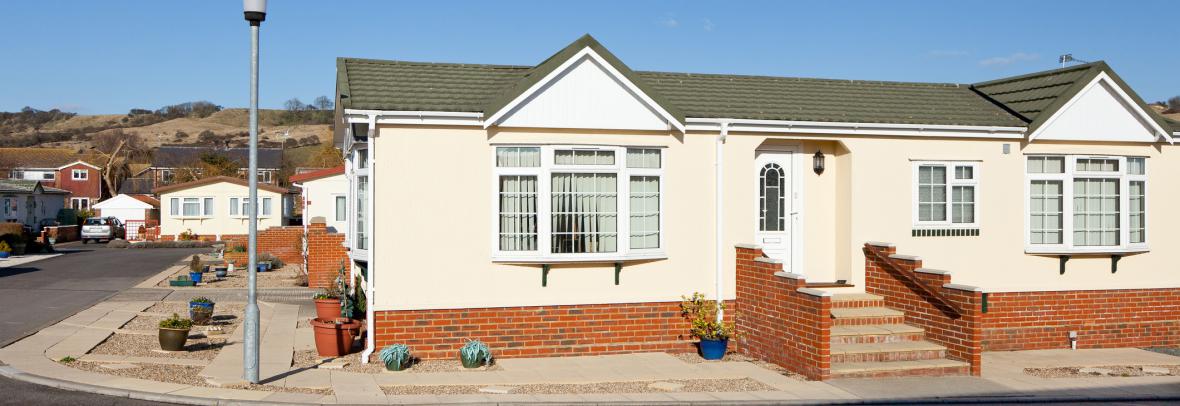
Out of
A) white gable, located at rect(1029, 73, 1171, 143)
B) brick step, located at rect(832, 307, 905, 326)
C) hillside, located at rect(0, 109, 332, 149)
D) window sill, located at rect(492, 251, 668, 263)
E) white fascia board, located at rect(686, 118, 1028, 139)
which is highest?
hillside, located at rect(0, 109, 332, 149)

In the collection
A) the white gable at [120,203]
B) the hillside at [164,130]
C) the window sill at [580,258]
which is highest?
the hillside at [164,130]

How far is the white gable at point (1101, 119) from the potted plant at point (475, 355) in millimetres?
8135

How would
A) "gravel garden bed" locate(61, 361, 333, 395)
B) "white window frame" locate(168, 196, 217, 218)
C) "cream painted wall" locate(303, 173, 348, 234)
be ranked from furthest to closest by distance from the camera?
1. "white window frame" locate(168, 196, 217, 218)
2. "cream painted wall" locate(303, 173, 348, 234)
3. "gravel garden bed" locate(61, 361, 333, 395)

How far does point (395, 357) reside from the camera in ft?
36.6

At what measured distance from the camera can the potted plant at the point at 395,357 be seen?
440 inches

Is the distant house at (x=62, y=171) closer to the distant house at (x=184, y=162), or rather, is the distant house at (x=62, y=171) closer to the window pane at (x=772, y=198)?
the distant house at (x=184, y=162)

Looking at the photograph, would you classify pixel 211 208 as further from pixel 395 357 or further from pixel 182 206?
pixel 395 357

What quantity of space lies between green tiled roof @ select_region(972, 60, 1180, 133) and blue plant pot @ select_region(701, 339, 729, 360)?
543cm

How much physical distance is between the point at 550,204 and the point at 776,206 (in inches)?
137

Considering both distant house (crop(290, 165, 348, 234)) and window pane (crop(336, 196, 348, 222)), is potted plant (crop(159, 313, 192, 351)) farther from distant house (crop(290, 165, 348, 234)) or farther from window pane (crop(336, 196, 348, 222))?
distant house (crop(290, 165, 348, 234))

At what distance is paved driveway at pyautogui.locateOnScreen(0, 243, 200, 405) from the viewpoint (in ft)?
31.7

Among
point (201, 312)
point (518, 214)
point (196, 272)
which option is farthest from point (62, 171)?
point (518, 214)

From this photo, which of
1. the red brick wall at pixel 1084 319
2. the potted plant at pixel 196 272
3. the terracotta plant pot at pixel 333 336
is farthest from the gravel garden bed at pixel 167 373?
the potted plant at pixel 196 272

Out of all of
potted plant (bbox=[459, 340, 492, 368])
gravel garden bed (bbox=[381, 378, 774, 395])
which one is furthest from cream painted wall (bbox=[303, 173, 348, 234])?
gravel garden bed (bbox=[381, 378, 774, 395])
